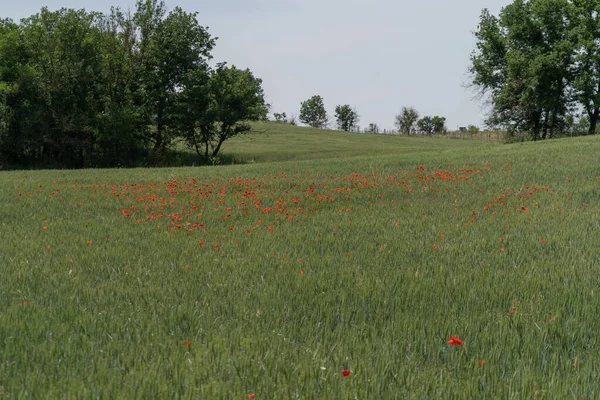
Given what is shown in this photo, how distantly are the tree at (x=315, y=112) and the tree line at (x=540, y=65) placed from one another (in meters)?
80.7

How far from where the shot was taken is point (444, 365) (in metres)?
2.71

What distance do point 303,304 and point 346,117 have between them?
11722 centimetres

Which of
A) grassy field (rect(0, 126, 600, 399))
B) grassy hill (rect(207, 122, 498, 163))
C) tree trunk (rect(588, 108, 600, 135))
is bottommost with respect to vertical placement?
grassy field (rect(0, 126, 600, 399))

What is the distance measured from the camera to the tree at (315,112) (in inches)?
4985

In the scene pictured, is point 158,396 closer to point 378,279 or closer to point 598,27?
point 378,279

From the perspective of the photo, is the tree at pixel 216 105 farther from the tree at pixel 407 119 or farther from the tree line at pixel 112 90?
the tree at pixel 407 119

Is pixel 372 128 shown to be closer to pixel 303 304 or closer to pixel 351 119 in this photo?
pixel 351 119

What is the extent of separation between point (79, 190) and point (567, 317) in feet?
39.7

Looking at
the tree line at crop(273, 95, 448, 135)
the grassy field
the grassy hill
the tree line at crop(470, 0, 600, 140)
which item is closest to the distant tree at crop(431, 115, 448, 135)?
the tree line at crop(273, 95, 448, 135)

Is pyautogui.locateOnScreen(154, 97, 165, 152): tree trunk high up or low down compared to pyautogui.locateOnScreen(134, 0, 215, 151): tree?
down

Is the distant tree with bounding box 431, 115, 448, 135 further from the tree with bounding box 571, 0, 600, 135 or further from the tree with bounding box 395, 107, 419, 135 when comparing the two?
the tree with bounding box 571, 0, 600, 135

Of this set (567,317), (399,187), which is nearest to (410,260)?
(567,317)

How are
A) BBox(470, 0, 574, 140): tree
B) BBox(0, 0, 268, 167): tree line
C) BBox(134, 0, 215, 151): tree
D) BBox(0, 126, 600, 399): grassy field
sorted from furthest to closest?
BBox(470, 0, 574, 140): tree → BBox(134, 0, 215, 151): tree → BBox(0, 0, 268, 167): tree line → BBox(0, 126, 600, 399): grassy field

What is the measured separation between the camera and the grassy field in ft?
8.23
